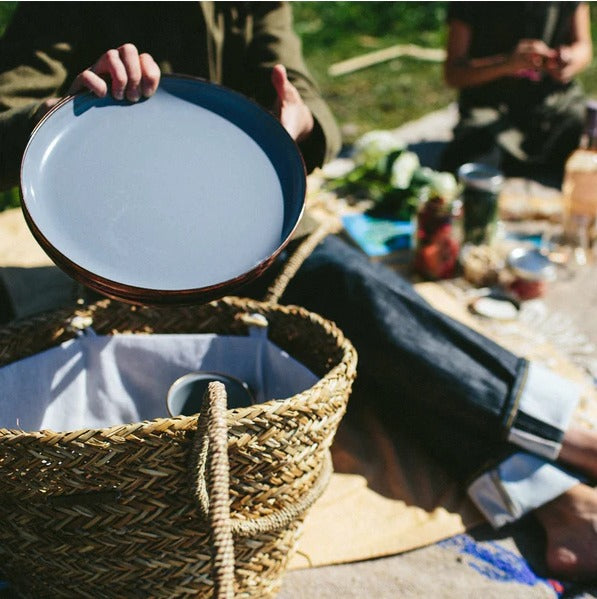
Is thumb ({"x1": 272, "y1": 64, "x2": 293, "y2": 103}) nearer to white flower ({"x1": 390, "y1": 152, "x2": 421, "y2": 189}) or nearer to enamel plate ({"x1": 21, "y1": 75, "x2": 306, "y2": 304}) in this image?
enamel plate ({"x1": 21, "y1": 75, "x2": 306, "y2": 304})

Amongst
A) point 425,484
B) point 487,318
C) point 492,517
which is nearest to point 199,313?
point 425,484

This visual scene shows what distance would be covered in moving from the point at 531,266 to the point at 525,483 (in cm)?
90

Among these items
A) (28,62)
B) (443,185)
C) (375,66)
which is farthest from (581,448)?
(375,66)

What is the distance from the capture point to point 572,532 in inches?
53.4

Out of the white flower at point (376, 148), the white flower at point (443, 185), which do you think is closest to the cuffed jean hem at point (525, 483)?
the white flower at point (443, 185)

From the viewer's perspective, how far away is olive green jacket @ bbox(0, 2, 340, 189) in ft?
4.81

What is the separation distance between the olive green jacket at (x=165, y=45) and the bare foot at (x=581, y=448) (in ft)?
2.55

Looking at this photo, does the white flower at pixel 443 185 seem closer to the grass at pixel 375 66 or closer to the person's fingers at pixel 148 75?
the grass at pixel 375 66

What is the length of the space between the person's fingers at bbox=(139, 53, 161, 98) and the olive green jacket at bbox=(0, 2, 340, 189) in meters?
0.26

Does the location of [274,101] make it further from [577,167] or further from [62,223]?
[577,167]

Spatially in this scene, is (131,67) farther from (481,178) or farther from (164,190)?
(481,178)

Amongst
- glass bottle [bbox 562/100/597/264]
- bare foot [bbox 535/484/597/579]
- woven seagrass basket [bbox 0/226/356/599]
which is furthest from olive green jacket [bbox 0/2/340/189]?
glass bottle [bbox 562/100/597/264]

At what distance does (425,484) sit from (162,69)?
109cm

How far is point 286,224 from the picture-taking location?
1.17 meters
